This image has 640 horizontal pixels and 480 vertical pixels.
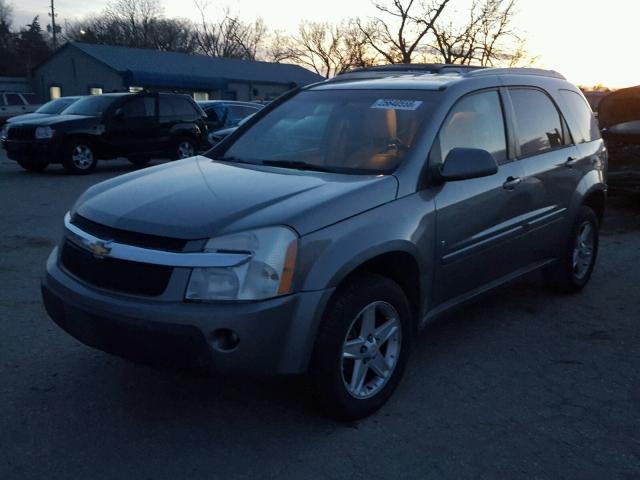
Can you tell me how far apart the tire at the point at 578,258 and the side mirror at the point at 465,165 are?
1.83 meters

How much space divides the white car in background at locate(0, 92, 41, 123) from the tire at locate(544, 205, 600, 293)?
955 inches

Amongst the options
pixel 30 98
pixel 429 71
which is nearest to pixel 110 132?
pixel 429 71

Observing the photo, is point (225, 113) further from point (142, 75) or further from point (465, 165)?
point (142, 75)

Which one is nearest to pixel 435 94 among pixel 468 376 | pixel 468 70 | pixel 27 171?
pixel 468 70

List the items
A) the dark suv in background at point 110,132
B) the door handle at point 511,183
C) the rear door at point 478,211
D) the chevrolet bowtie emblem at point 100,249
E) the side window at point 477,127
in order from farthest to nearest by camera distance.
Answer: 1. the dark suv in background at point 110,132
2. the door handle at point 511,183
3. the side window at point 477,127
4. the rear door at point 478,211
5. the chevrolet bowtie emblem at point 100,249

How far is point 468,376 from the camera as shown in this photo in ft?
12.6

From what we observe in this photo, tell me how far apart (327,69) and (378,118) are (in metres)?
71.7

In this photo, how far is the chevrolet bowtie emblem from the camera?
9.85ft

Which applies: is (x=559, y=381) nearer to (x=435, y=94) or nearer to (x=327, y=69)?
(x=435, y=94)

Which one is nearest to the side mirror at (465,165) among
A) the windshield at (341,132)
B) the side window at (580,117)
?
the windshield at (341,132)

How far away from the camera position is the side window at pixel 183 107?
15289 mm

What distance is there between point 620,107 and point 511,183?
5.92 metres

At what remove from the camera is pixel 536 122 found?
4.68 metres

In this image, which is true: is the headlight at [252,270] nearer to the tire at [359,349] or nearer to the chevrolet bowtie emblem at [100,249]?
the tire at [359,349]
